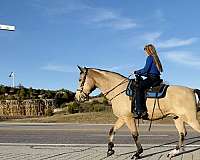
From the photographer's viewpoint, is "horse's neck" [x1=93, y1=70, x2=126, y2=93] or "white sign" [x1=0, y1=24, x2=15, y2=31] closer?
"horse's neck" [x1=93, y1=70, x2=126, y2=93]

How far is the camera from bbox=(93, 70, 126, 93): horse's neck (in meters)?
13.1

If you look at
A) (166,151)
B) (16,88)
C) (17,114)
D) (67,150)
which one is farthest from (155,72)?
(16,88)

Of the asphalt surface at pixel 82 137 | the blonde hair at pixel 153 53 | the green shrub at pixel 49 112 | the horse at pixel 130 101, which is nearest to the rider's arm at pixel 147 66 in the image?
the blonde hair at pixel 153 53

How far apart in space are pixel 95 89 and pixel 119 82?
79 cm

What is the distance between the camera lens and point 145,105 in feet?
40.3

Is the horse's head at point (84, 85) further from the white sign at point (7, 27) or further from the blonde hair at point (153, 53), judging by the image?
the white sign at point (7, 27)

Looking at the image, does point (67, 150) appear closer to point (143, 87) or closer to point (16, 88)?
point (143, 87)

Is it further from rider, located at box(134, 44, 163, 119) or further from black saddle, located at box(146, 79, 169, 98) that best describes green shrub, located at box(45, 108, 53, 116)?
black saddle, located at box(146, 79, 169, 98)

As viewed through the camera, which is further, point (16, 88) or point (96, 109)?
point (16, 88)

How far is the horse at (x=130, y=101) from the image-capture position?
12.1 meters

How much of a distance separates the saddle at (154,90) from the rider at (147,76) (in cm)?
10

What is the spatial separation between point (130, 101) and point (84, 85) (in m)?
1.46

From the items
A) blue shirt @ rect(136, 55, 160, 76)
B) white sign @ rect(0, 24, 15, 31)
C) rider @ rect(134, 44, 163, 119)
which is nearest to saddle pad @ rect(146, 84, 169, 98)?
rider @ rect(134, 44, 163, 119)

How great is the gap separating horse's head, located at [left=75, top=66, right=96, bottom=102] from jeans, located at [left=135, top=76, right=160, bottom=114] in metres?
1.45
